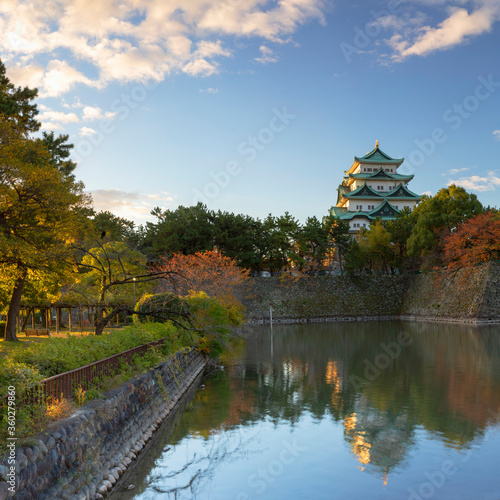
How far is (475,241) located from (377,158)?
32370 millimetres

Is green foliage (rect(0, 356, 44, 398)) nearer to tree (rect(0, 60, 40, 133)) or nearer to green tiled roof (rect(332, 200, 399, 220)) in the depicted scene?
tree (rect(0, 60, 40, 133))

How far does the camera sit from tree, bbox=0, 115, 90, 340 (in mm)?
18406

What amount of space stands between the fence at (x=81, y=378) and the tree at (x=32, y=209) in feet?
29.2

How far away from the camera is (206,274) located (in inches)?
1580

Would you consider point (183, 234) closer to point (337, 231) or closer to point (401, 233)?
point (337, 231)

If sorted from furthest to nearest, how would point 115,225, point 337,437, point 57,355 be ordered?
point 115,225, point 337,437, point 57,355

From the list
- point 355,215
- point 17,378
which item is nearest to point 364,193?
point 355,215

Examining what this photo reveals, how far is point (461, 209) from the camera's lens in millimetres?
45219

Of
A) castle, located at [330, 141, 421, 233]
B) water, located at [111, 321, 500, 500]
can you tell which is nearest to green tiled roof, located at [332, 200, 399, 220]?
castle, located at [330, 141, 421, 233]

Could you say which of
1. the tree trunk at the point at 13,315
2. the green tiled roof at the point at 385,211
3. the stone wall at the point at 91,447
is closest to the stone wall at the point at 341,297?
the green tiled roof at the point at 385,211

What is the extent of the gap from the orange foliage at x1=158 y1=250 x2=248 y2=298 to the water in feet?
56.4

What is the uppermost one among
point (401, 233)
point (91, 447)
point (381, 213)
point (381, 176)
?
point (381, 176)

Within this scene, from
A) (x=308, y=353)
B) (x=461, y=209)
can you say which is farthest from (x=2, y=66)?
(x=461, y=209)

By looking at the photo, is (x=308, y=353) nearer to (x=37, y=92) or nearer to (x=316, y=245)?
(x=37, y=92)
